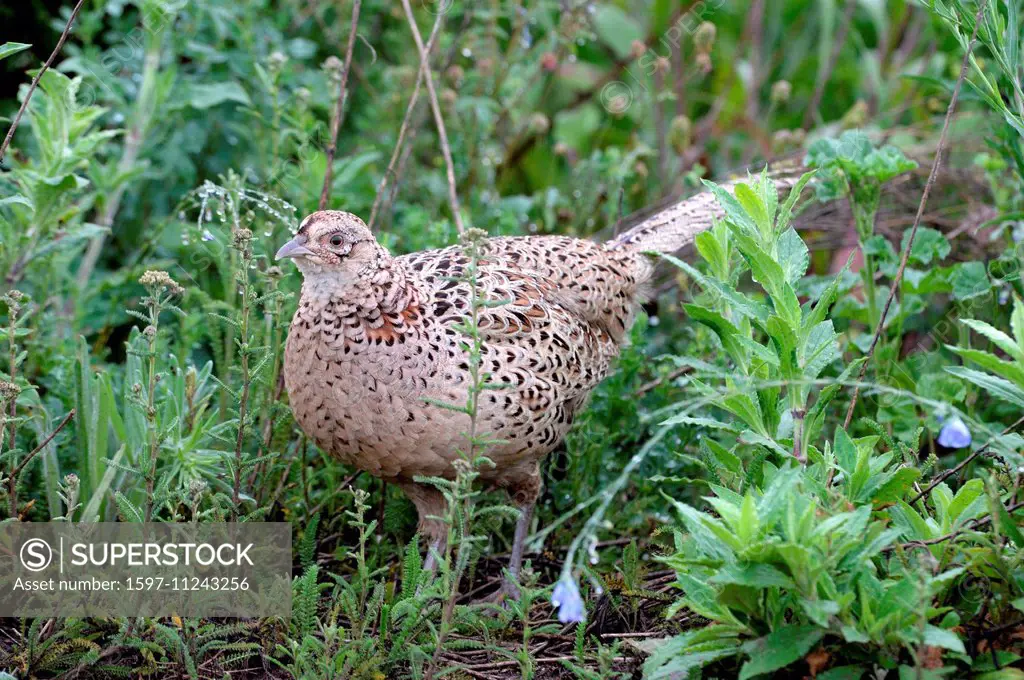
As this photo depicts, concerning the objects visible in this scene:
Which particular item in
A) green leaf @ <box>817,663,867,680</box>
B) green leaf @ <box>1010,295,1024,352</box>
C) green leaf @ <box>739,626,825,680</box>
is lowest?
green leaf @ <box>817,663,867,680</box>

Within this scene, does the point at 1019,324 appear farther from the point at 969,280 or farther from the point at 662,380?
the point at 662,380

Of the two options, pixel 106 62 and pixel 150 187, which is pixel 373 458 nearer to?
pixel 150 187

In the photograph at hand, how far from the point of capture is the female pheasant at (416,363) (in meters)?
3.04

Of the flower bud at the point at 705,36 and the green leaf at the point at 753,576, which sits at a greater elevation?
the flower bud at the point at 705,36

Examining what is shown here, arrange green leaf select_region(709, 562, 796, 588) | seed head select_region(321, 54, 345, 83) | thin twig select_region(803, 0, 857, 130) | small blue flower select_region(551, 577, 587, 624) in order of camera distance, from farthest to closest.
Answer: thin twig select_region(803, 0, 857, 130), seed head select_region(321, 54, 345, 83), green leaf select_region(709, 562, 796, 588), small blue flower select_region(551, 577, 587, 624)

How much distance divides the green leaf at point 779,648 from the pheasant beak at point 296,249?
1.52 metres

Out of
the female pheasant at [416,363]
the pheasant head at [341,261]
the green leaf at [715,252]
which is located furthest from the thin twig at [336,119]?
the green leaf at [715,252]

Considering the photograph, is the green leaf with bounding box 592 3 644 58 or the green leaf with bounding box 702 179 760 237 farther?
the green leaf with bounding box 592 3 644 58

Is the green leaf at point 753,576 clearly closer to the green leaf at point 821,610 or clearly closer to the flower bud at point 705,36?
the green leaf at point 821,610

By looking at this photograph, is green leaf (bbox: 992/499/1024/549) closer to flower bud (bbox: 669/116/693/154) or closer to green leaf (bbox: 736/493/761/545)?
green leaf (bbox: 736/493/761/545)

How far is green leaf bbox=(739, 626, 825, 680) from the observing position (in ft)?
7.47

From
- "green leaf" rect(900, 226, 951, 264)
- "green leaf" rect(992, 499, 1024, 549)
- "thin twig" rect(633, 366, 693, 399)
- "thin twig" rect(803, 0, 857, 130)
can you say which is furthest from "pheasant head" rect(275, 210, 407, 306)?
"thin twig" rect(803, 0, 857, 130)

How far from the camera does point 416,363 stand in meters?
3.07

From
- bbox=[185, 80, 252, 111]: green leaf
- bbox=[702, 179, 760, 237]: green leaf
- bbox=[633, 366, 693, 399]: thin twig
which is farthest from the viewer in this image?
bbox=[185, 80, 252, 111]: green leaf
